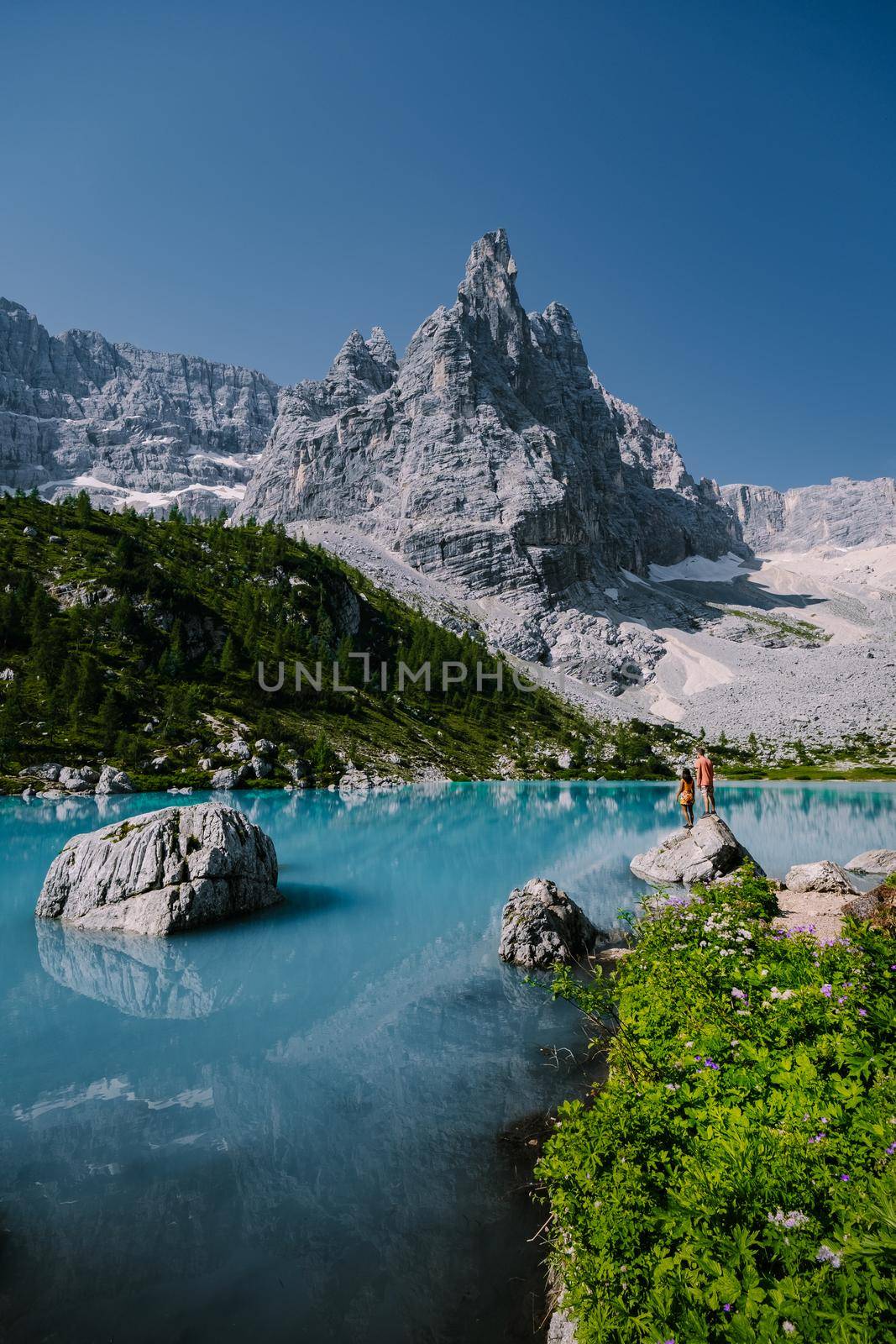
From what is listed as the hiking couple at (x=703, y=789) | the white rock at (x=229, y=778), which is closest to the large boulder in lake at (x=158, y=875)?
the hiking couple at (x=703, y=789)

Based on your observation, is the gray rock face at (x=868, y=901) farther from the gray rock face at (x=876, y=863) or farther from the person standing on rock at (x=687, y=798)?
the gray rock face at (x=876, y=863)

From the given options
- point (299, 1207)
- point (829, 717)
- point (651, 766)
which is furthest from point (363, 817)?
point (829, 717)

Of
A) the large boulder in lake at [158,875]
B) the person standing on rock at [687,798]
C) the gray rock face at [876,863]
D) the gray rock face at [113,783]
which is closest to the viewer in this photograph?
the large boulder in lake at [158,875]

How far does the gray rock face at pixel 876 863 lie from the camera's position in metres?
28.3

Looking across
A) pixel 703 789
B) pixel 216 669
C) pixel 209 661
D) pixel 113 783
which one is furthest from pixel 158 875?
pixel 209 661

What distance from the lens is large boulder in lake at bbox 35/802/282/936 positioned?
21125 mm

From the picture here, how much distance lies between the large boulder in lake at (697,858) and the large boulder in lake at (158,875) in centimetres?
1609

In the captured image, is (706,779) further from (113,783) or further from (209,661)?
(209,661)

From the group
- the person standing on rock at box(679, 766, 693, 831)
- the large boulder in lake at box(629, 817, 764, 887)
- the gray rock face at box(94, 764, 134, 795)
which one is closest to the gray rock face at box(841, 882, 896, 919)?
the large boulder in lake at box(629, 817, 764, 887)

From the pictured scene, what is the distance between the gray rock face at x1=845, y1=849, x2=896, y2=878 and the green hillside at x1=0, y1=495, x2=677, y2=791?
64.2 meters

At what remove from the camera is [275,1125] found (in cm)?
1037

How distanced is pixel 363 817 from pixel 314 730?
153 feet

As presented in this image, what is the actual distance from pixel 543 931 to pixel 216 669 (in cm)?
9402

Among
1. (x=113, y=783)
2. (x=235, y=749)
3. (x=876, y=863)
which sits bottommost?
(x=113, y=783)
